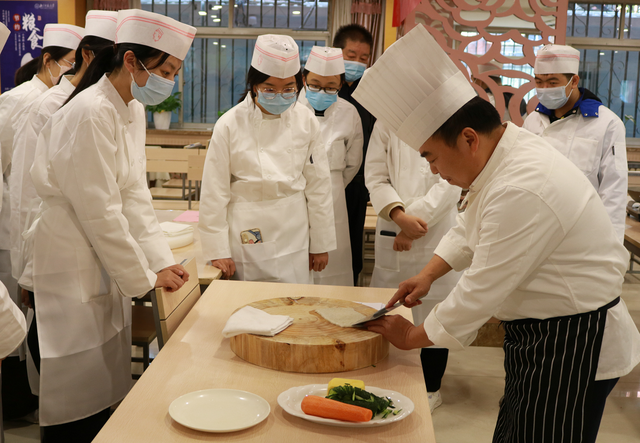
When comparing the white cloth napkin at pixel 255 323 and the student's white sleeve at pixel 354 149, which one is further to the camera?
the student's white sleeve at pixel 354 149

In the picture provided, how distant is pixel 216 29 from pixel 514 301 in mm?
7785

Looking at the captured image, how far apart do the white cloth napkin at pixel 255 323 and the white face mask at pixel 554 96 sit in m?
2.18

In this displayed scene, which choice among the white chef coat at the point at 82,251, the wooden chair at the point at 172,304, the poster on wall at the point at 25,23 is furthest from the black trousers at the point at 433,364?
the poster on wall at the point at 25,23

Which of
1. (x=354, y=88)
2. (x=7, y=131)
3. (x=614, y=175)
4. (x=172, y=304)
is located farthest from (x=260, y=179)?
(x=614, y=175)

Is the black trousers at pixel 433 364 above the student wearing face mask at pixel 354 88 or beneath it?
beneath

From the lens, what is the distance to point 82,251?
64.5 inches

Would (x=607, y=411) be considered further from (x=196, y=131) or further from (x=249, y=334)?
(x=196, y=131)

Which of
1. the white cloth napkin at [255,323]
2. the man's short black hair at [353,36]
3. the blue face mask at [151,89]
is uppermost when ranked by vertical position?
the man's short black hair at [353,36]

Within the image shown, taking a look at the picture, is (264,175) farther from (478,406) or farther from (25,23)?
(25,23)

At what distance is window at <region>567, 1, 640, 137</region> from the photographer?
7.97m

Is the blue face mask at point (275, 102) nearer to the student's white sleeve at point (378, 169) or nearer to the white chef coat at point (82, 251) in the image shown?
the student's white sleeve at point (378, 169)

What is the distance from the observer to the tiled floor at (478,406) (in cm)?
249

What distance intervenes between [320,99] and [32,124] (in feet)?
4.25

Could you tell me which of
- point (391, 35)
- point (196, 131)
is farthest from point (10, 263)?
point (391, 35)
